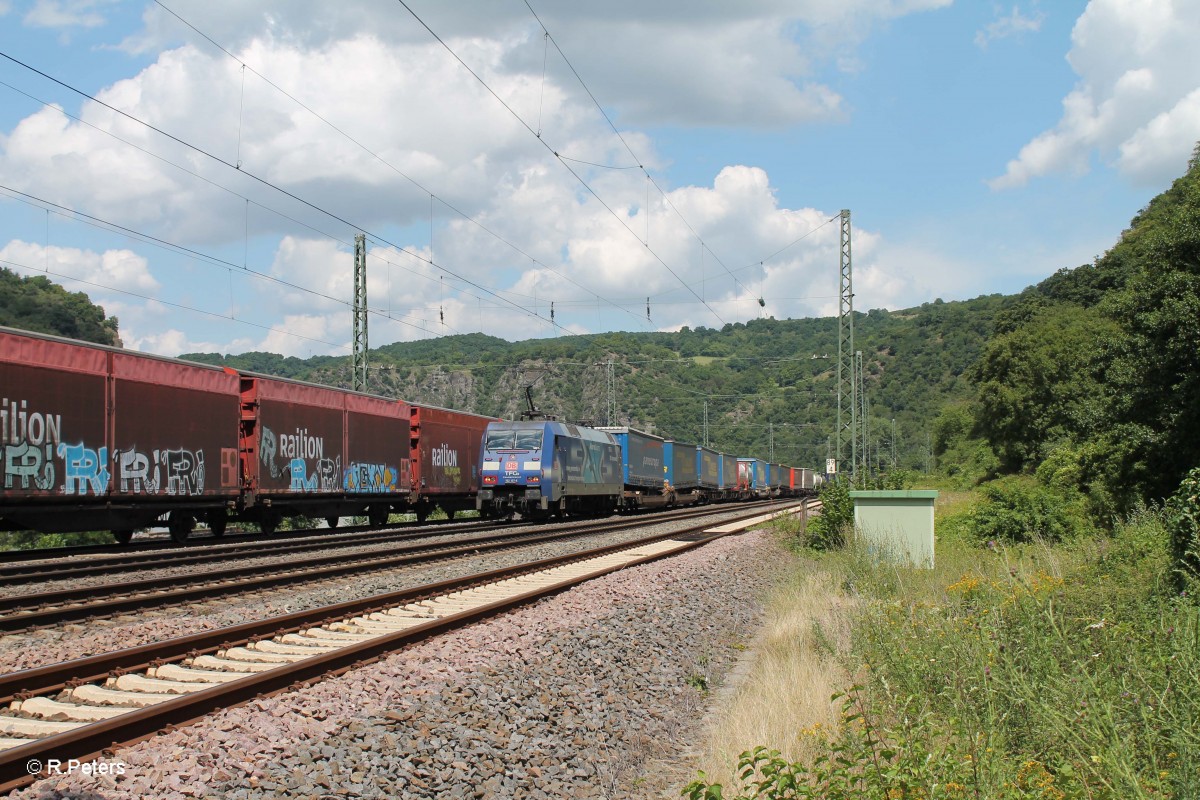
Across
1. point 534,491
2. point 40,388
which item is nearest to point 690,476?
point 534,491

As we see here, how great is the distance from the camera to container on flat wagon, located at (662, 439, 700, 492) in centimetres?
4934

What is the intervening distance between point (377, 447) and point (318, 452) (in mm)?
3391

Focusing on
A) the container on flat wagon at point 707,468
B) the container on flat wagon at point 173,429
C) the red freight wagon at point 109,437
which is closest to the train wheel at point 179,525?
the red freight wagon at point 109,437

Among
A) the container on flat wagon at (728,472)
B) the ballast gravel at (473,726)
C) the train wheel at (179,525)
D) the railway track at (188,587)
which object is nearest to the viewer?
the ballast gravel at (473,726)

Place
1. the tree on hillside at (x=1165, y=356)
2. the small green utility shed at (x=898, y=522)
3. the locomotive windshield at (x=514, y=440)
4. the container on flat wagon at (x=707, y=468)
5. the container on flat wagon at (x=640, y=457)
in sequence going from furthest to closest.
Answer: the container on flat wagon at (x=707, y=468) → the container on flat wagon at (x=640, y=457) → the locomotive windshield at (x=514, y=440) → the tree on hillside at (x=1165, y=356) → the small green utility shed at (x=898, y=522)

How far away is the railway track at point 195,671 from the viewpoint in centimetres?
565

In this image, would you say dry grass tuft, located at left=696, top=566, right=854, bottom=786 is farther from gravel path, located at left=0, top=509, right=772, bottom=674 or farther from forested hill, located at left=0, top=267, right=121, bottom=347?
forested hill, located at left=0, top=267, right=121, bottom=347

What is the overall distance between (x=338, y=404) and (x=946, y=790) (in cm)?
2450

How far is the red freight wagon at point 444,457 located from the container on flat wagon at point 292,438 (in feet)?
15.2

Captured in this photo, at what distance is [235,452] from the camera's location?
2223 cm

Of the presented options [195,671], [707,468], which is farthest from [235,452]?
[707,468]

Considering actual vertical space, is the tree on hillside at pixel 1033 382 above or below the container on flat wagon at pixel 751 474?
above

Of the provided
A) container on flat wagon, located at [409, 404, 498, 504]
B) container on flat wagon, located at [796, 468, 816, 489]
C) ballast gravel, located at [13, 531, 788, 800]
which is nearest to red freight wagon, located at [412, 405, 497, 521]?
container on flat wagon, located at [409, 404, 498, 504]

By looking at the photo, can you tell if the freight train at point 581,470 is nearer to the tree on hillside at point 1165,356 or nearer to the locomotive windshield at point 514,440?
the locomotive windshield at point 514,440
